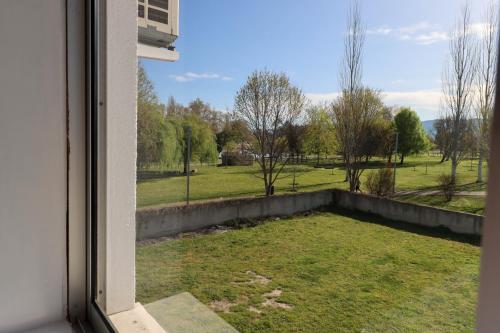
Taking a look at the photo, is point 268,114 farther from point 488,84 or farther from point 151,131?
point 488,84

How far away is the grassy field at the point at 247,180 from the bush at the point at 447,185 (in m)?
0.01

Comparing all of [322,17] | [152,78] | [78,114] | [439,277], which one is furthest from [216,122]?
[439,277]

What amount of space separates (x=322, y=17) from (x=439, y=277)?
1.18m

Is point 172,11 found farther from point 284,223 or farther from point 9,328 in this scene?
point 284,223

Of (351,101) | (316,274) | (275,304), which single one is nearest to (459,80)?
(351,101)

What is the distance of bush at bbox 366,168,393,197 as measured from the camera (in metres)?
1.18

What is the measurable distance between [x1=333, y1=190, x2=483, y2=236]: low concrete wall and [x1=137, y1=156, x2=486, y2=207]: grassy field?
0.09 meters

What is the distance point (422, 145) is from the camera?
0.69 m

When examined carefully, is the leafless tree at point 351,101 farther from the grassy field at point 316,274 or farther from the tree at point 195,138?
the tree at point 195,138

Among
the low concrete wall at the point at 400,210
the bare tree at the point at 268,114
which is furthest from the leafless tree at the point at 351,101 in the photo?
the bare tree at the point at 268,114

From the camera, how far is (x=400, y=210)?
4.12ft

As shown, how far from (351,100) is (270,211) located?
87 centimetres

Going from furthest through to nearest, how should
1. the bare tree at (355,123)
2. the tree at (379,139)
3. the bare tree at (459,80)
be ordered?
the bare tree at (355,123) → the tree at (379,139) → the bare tree at (459,80)

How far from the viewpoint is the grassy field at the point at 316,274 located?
3.93 feet
